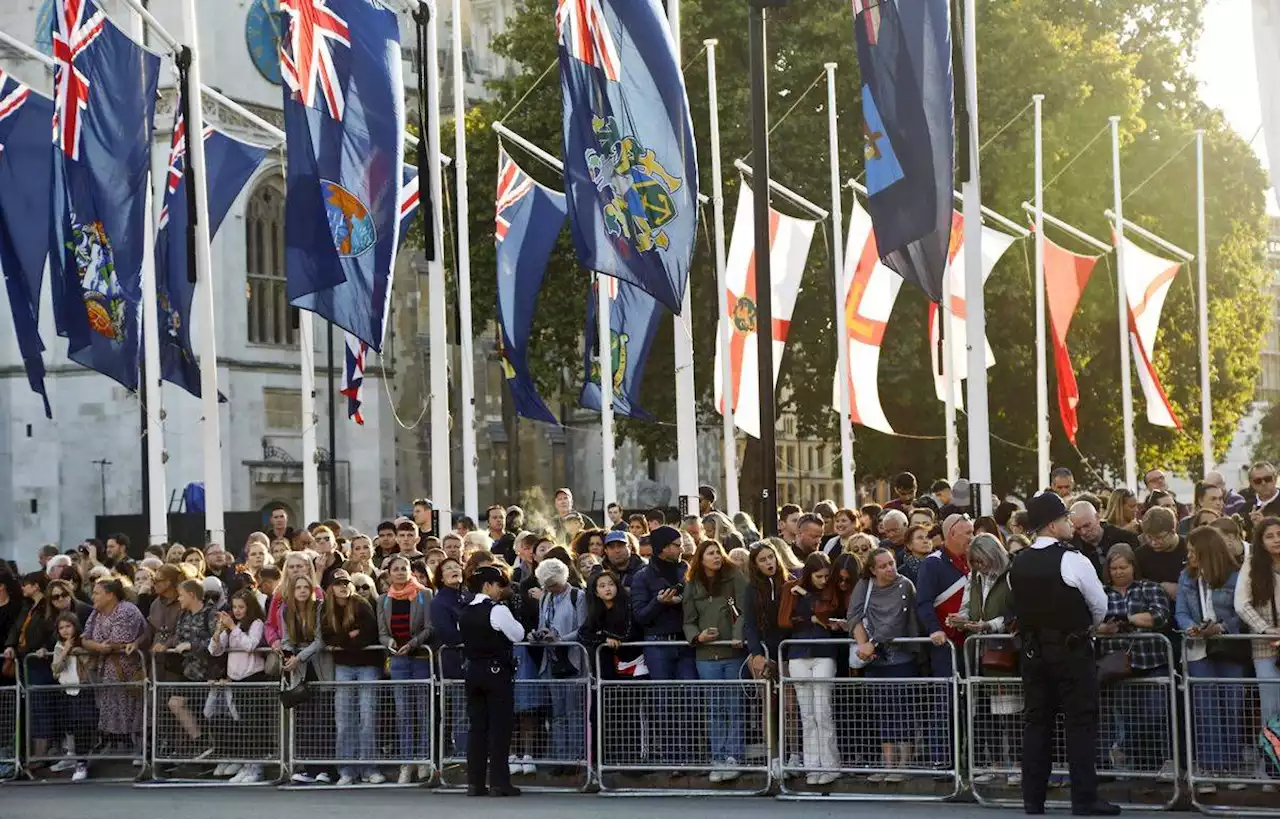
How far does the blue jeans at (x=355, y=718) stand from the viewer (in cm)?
1805

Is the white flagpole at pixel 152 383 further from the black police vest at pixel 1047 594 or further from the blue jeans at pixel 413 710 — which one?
the black police vest at pixel 1047 594

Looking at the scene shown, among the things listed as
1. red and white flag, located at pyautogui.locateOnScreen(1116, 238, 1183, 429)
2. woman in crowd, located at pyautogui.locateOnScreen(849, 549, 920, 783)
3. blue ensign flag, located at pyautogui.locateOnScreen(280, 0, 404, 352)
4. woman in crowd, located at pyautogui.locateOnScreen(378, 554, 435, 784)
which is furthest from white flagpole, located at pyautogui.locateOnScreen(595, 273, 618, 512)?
woman in crowd, located at pyautogui.locateOnScreen(849, 549, 920, 783)

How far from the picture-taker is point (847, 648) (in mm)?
16562

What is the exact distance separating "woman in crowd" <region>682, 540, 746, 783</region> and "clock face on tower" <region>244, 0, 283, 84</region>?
122 ft

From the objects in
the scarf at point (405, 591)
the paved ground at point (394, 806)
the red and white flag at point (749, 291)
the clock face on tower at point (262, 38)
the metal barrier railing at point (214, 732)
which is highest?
the clock face on tower at point (262, 38)

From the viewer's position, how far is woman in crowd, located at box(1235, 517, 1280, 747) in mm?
14586

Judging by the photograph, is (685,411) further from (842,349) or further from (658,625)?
(658,625)

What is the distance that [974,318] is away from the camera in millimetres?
21359

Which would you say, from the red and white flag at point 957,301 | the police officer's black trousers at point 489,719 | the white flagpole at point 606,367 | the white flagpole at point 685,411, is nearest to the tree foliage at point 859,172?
the red and white flag at point 957,301

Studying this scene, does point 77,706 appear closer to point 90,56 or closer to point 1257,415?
point 90,56

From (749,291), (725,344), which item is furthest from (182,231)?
(749,291)

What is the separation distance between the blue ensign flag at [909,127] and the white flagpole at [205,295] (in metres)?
7.39

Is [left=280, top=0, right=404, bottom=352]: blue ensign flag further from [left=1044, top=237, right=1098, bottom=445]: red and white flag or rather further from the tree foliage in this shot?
the tree foliage

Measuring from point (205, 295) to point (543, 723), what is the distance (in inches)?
325
